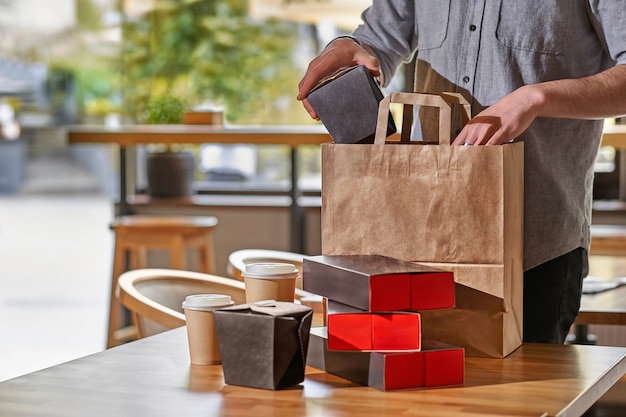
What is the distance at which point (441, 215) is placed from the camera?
1.44 meters

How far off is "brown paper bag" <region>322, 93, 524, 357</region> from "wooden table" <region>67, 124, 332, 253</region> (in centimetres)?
377

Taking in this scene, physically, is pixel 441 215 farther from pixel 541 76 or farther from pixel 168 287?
pixel 168 287

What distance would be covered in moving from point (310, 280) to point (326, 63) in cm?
42

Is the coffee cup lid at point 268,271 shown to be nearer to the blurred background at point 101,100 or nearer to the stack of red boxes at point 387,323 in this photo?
the stack of red boxes at point 387,323

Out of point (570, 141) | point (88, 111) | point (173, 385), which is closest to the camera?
point (173, 385)

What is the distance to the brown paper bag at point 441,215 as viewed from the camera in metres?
1.43

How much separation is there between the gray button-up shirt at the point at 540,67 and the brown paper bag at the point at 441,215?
0.24 metres

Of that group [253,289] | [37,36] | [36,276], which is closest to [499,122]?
[253,289]

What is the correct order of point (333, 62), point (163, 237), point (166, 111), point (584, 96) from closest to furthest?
point (584, 96)
point (333, 62)
point (163, 237)
point (166, 111)

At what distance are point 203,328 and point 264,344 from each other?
159 mm

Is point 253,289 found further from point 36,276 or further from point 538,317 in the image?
point 36,276

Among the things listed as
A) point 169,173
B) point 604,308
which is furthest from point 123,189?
point 604,308

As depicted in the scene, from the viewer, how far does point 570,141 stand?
1.76m

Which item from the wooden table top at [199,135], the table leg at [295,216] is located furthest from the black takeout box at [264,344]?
the table leg at [295,216]
